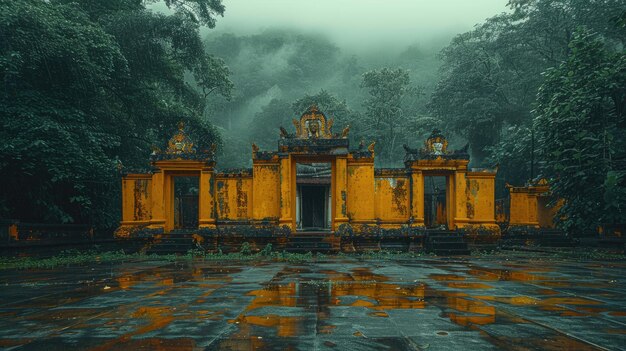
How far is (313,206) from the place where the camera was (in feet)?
87.6

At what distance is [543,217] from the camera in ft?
63.9

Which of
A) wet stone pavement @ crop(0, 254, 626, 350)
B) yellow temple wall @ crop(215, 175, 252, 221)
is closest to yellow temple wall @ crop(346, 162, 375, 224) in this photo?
yellow temple wall @ crop(215, 175, 252, 221)

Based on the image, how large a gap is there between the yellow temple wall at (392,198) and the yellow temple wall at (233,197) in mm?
4905

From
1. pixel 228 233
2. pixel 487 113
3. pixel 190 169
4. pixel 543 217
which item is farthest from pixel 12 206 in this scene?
pixel 487 113

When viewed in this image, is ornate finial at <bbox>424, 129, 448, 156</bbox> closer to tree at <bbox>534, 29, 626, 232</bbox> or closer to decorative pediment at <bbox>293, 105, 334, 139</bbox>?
tree at <bbox>534, 29, 626, 232</bbox>

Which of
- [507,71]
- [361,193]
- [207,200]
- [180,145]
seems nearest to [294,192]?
[361,193]

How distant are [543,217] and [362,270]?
528 inches

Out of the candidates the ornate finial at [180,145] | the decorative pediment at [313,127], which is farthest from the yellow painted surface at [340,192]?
the ornate finial at [180,145]

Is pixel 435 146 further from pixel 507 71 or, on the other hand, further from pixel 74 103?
pixel 507 71

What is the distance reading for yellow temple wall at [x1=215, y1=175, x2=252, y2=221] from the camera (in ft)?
54.4

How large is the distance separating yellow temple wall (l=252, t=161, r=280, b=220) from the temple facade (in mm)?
37

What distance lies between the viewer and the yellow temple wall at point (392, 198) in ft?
54.6

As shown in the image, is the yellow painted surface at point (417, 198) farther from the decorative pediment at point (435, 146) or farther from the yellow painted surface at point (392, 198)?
the decorative pediment at point (435, 146)

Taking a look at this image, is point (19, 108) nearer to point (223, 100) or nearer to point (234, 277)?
point (234, 277)
